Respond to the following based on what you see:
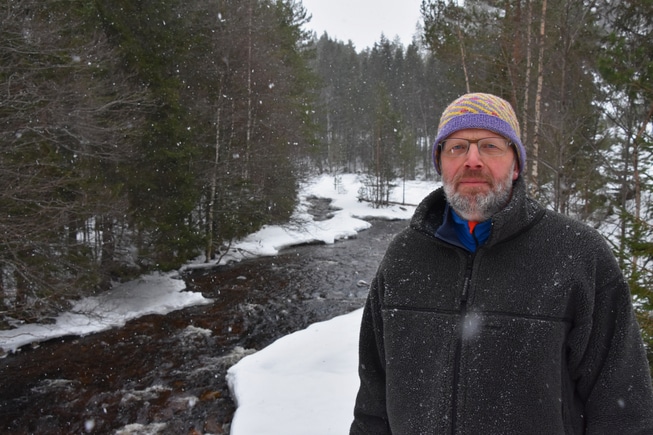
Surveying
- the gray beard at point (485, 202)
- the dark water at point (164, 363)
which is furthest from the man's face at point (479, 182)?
the dark water at point (164, 363)

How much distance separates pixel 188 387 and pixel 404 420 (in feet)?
20.1

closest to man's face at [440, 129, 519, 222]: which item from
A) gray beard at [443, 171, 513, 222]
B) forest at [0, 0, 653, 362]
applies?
gray beard at [443, 171, 513, 222]

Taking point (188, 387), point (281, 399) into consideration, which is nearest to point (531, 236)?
point (281, 399)

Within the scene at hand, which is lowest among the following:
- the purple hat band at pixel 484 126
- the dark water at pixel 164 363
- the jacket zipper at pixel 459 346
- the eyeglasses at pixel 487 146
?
the dark water at pixel 164 363

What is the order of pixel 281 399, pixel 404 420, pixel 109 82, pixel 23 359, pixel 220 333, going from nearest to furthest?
pixel 404 420 → pixel 281 399 → pixel 23 359 → pixel 220 333 → pixel 109 82

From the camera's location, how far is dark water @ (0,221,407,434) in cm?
600

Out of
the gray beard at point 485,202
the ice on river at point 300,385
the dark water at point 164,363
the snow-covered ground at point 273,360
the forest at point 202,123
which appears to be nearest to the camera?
the gray beard at point 485,202

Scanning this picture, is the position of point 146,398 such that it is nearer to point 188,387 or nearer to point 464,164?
point 188,387

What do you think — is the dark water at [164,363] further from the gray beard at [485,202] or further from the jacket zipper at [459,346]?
the gray beard at [485,202]

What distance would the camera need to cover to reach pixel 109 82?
36.7 ft

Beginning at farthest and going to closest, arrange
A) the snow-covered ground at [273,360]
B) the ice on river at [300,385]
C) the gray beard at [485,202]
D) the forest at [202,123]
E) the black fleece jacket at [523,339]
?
the forest at [202,123] → the snow-covered ground at [273,360] → the ice on river at [300,385] → the gray beard at [485,202] → the black fleece jacket at [523,339]

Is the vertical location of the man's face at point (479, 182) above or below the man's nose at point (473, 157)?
below

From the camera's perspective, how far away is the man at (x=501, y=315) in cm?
142

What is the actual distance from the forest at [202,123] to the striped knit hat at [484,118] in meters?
2.93
